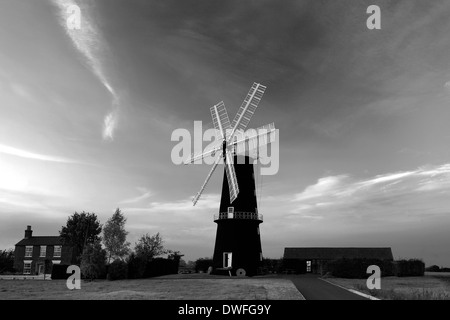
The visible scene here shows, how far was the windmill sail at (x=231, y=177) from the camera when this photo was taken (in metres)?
45.3

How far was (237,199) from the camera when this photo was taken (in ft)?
156

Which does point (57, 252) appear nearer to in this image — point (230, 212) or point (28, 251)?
point (28, 251)

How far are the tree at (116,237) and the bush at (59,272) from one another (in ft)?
17.8

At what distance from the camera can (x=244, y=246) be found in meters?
47.0

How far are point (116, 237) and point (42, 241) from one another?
3321cm

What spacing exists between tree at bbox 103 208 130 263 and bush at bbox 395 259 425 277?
33147 mm

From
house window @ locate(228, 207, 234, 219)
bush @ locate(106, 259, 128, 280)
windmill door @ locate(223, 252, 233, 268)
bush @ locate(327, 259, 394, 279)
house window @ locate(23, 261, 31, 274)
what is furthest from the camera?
house window @ locate(23, 261, 31, 274)

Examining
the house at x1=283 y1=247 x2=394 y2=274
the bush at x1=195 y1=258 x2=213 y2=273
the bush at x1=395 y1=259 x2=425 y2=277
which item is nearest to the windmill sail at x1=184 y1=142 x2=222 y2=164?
the bush at x1=195 y1=258 x2=213 y2=273

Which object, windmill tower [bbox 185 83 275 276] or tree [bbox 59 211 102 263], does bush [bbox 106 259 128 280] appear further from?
tree [bbox 59 211 102 263]

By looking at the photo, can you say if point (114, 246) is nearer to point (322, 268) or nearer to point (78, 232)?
point (78, 232)

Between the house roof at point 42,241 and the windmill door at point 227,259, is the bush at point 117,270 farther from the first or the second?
the house roof at point 42,241

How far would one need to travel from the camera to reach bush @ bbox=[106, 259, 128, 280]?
1630 inches
